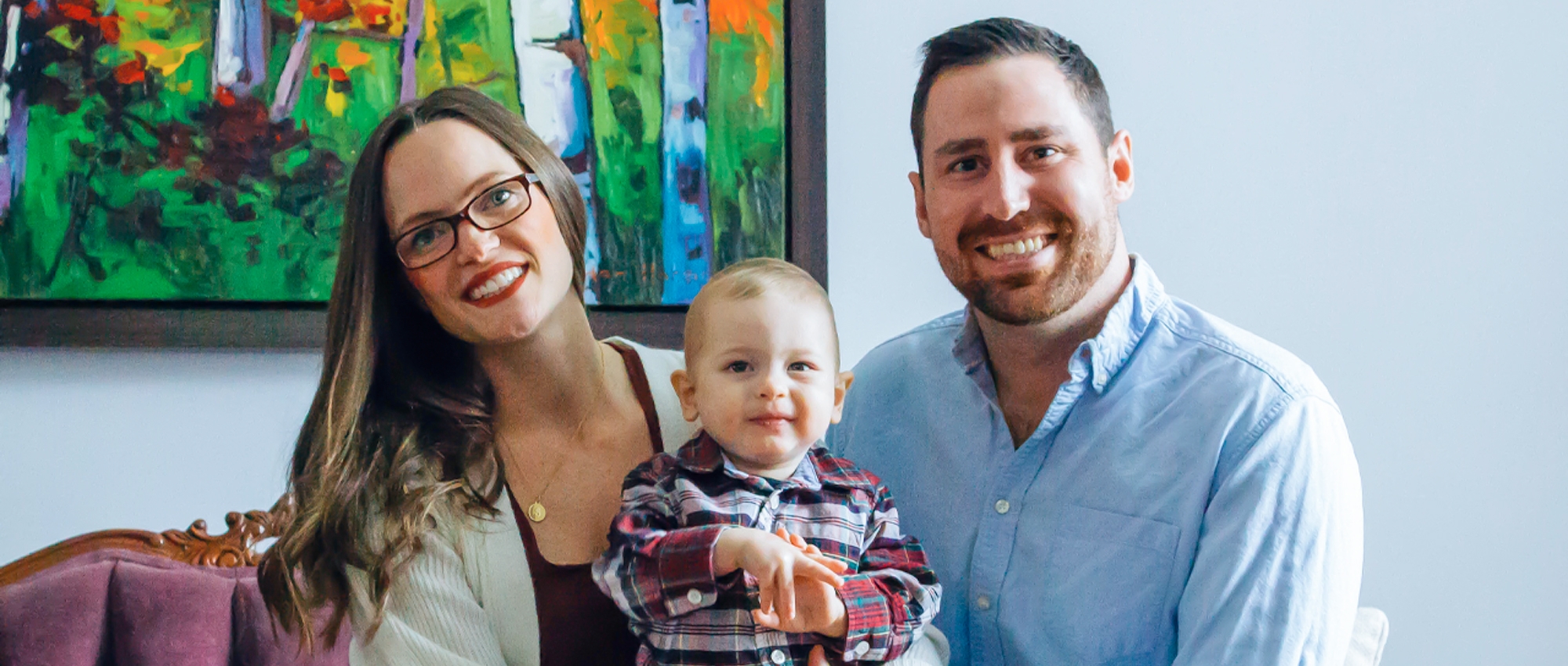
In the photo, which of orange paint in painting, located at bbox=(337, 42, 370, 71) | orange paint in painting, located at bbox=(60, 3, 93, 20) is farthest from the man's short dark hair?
orange paint in painting, located at bbox=(60, 3, 93, 20)

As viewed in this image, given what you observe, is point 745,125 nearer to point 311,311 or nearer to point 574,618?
point 311,311

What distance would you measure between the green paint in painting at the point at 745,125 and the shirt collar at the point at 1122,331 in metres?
1.03

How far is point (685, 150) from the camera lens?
2.48 metres

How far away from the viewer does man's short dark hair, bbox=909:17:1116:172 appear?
1564 mm

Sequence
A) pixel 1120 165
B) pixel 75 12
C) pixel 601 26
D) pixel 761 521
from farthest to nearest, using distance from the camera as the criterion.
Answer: pixel 601 26 → pixel 75 12 → pixel 1120 165 → pixel 761 521

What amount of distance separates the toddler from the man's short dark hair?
1.37 ft

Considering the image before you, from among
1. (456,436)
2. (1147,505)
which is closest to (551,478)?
(456,436)

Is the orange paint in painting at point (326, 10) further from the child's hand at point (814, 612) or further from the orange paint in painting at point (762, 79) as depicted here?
the child's hand at point (814, 612)

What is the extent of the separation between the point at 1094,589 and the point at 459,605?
0.83m

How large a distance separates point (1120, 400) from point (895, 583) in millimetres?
412

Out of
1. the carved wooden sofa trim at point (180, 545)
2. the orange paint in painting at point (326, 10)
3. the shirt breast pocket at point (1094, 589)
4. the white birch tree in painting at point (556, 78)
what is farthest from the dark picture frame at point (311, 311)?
the shirt breast pocket at point (1094, 589)

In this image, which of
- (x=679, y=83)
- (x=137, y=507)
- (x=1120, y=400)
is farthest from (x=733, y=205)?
(x=137, y=507)

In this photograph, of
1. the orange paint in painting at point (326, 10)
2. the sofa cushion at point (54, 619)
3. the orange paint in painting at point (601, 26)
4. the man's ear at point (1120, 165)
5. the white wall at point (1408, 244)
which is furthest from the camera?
the white wall at point (1408, 244)

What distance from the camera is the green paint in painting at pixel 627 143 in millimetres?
2434
